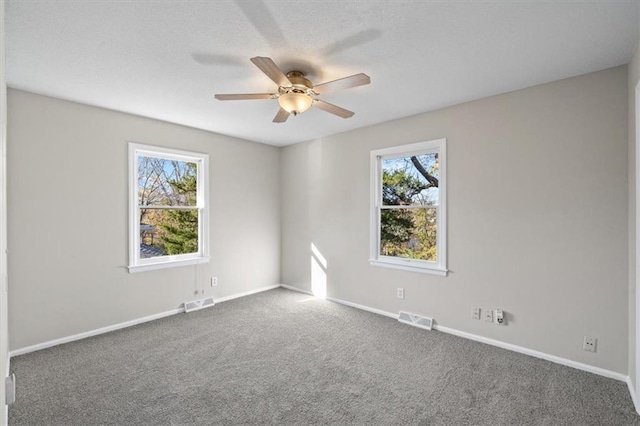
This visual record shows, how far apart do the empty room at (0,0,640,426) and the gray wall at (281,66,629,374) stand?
18mm

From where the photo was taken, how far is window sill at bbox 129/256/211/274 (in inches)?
145

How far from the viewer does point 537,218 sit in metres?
2.87

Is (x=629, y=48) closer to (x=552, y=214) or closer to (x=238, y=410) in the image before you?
(x=552, y=214)

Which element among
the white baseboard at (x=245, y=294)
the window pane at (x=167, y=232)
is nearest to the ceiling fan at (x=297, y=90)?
the window pane at (x=167, y=232)

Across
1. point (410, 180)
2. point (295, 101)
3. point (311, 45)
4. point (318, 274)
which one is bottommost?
point (318, 274)

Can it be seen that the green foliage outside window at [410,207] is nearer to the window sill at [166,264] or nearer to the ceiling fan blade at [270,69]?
the ceiling fan blade at [270,69]

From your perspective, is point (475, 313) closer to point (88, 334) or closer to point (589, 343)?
point (589, 343)

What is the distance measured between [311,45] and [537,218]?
2.52m

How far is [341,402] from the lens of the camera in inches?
87.3

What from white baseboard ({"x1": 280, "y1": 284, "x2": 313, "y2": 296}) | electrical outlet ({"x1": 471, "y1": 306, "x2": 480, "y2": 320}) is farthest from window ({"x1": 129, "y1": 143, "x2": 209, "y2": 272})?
electrical outlet ({"x1": 471, "y1": 306, "x2": 480, "y2": 320})

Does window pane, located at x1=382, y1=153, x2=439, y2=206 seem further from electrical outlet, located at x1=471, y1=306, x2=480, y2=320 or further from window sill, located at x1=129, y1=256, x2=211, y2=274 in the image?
window sill, located at x1=129, y1=256, x2=211, y2=274

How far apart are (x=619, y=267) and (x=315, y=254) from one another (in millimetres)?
3453

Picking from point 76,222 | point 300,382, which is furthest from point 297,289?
point 76,222

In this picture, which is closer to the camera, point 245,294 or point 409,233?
point 409,233
